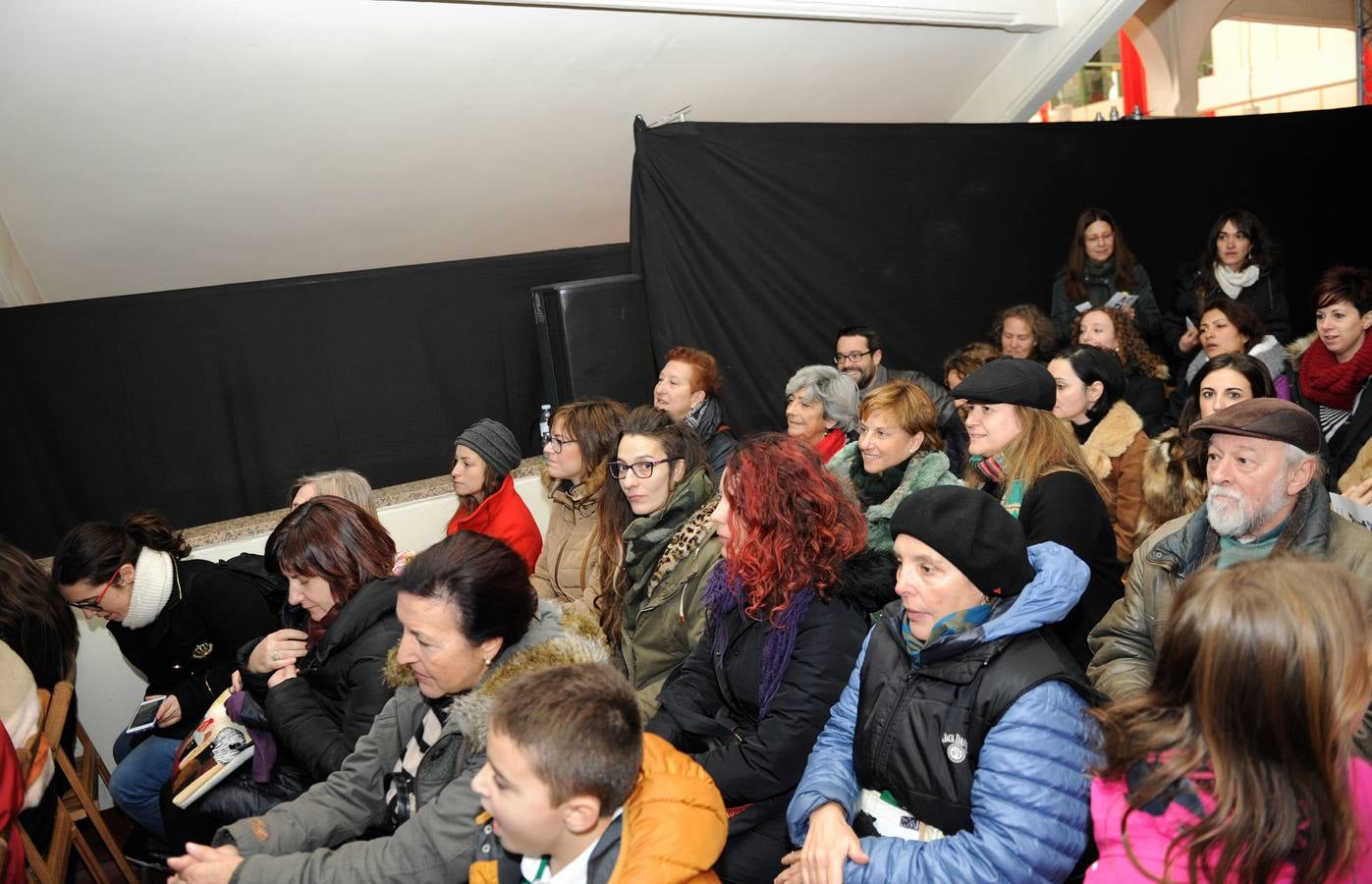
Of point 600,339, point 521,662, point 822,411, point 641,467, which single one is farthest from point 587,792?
point 600,339

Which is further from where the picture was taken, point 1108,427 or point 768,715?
point 1108,427

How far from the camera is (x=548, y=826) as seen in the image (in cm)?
146

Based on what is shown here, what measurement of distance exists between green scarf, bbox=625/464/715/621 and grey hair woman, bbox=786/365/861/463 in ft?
3.96

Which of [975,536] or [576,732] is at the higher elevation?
[975,536]

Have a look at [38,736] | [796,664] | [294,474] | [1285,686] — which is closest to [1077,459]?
[796,664]

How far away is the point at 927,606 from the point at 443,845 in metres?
0.99

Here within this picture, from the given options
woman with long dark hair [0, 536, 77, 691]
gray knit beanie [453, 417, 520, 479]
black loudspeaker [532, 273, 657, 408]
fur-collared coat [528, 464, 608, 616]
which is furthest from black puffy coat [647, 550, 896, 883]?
black loudspeaker [532, 273, 657, 408]

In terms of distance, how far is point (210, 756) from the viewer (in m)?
2.45

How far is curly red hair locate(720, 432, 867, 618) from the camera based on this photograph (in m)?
2.06

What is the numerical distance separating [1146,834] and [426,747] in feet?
4.59

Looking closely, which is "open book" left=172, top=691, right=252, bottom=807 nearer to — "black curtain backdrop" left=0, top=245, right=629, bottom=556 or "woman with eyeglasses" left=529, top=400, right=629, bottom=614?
"woman with eyeglasses" left=529, top=400, right=629, bottom=614

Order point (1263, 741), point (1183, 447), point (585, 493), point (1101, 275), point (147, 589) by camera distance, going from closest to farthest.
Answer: point (1263, 741)
point (1183, 447)
point (147, 589)
point (585, 493)
point (1101, 275)

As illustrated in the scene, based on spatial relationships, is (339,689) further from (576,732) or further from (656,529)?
(576,732)

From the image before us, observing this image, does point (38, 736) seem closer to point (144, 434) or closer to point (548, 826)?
point (548, 826)
